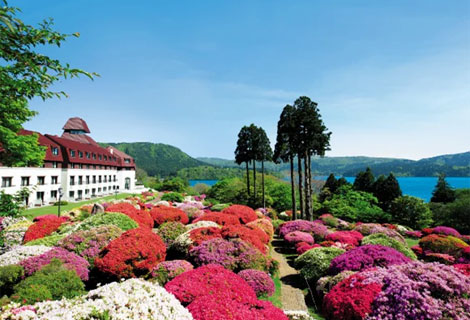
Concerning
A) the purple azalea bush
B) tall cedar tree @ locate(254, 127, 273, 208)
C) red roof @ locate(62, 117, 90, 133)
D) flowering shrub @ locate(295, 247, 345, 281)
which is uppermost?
red roof @ locate(62, 117, 90, 133)

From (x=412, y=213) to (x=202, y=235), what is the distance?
31133mm

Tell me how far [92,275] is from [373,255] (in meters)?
10.5

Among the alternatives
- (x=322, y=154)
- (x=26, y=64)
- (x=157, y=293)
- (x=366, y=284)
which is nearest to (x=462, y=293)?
(x=366, y=284)

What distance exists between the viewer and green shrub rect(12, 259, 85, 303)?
584cm

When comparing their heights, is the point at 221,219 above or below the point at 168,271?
below

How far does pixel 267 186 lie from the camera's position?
41156 millimetres

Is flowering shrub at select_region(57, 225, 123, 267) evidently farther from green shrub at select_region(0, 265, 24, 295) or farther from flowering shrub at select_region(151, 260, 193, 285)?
flowering shrub at select_region(151, 260, 193, 285)

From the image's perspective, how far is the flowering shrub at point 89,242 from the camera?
947 cm

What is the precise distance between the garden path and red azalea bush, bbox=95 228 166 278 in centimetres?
502

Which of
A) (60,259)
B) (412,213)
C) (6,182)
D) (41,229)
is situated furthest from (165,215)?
(412,213)

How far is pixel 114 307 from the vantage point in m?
3.76

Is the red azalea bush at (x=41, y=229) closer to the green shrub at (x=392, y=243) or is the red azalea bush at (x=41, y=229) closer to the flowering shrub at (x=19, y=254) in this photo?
the flowering shrub at (x=19, y=254)

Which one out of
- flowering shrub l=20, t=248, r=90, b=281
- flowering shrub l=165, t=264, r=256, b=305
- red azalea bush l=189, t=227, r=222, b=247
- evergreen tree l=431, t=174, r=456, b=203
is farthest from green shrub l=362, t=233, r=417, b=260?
evergreen tree l=431, t=174, r=456, b=203

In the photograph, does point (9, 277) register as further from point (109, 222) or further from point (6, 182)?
Result: point (6, 182)
